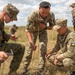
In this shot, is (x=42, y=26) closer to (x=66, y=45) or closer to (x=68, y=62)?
(x=66, y=45)

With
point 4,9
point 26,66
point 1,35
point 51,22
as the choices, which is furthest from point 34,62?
point 4,9

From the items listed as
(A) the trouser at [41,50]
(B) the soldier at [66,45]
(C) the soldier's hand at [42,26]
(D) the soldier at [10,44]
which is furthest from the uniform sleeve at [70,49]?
(D) the soldier at [10,44]

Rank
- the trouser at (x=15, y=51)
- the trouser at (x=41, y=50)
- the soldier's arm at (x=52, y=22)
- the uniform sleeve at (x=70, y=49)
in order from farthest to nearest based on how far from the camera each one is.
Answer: the soldier's arm at (x=52, y=22)
the trouser at (x=41, y=50)
the trouser at (x=15, y=51)
the uniform sleeve at (x=70, y=49)

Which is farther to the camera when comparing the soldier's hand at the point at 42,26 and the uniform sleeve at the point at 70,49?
the soldier's hand at the point at 42,26

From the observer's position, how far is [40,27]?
6945 mm

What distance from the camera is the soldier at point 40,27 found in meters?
6.77

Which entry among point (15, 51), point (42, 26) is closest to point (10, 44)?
point (15, 51)

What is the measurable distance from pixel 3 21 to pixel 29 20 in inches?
36.1

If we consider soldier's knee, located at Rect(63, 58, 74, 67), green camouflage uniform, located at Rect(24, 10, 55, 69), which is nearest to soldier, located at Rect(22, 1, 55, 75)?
green camouflage uniform, located at Rect(24, 10, 55, 69)

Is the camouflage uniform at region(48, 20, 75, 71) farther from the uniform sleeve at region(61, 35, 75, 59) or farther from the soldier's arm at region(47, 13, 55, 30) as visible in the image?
the soldier's arm at region(47, 13, 55, 30)

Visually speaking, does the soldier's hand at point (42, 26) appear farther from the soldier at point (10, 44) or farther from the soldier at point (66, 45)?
the soldier at point (10, 44)

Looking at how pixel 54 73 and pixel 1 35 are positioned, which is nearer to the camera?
pixel 1 35

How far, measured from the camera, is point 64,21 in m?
6.21

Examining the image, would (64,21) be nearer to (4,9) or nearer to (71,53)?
(71,53)
